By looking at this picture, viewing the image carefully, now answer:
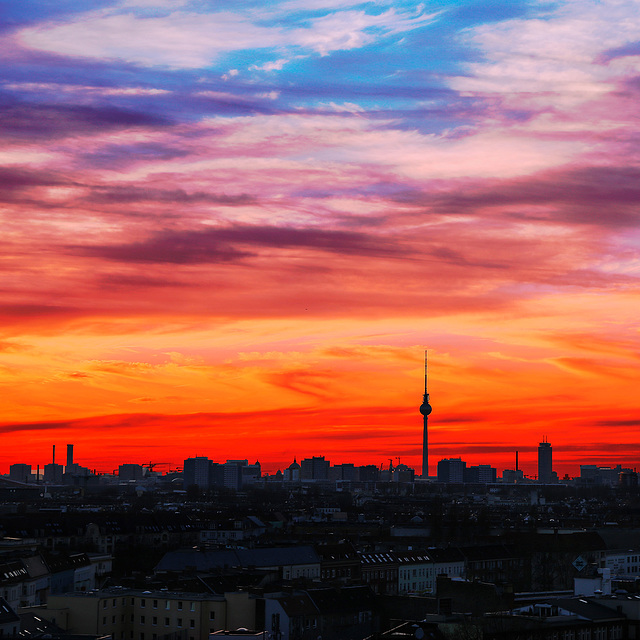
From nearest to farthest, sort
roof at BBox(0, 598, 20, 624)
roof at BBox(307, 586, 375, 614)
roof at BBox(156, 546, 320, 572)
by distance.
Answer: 1. roof at BBox(0, 598, 20, 624)
2. roof at BBox(307, 586, 375, 614)
3. roof at BBox(156, 546, 320, 572)

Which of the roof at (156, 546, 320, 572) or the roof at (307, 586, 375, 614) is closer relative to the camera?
the roof at (307, 586, 375, 614)

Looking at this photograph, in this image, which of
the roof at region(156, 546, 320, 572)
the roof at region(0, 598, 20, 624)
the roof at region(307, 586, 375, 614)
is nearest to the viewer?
the roof at region(0, 598, 20, 624)

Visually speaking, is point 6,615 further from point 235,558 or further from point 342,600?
point 235,558

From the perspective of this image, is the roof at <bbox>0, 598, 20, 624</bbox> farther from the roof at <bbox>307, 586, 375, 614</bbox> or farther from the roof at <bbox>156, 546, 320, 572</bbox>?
the roof at <bbox>156, 546, 320, 572</bbox>

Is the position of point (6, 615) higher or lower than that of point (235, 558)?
lower

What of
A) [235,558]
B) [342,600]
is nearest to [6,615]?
[342,600]

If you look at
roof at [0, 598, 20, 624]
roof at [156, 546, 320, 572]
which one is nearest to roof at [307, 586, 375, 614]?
roof at [156, 546, 320, 572]

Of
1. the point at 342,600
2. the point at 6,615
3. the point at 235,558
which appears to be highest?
the point at 235,558

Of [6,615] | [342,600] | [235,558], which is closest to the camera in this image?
[6,615]

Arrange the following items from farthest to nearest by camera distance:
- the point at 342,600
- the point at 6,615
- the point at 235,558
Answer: the point at 235,558
the point at 342,600
the point at 6,615

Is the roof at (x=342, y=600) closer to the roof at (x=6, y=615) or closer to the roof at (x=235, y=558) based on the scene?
the roof at (x=235, y=558)

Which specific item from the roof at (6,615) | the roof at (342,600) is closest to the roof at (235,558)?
the roof at (342,600)

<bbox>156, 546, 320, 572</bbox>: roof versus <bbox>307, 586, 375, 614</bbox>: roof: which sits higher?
<bbox>156, 546, 320, 572</bbox>: roof
